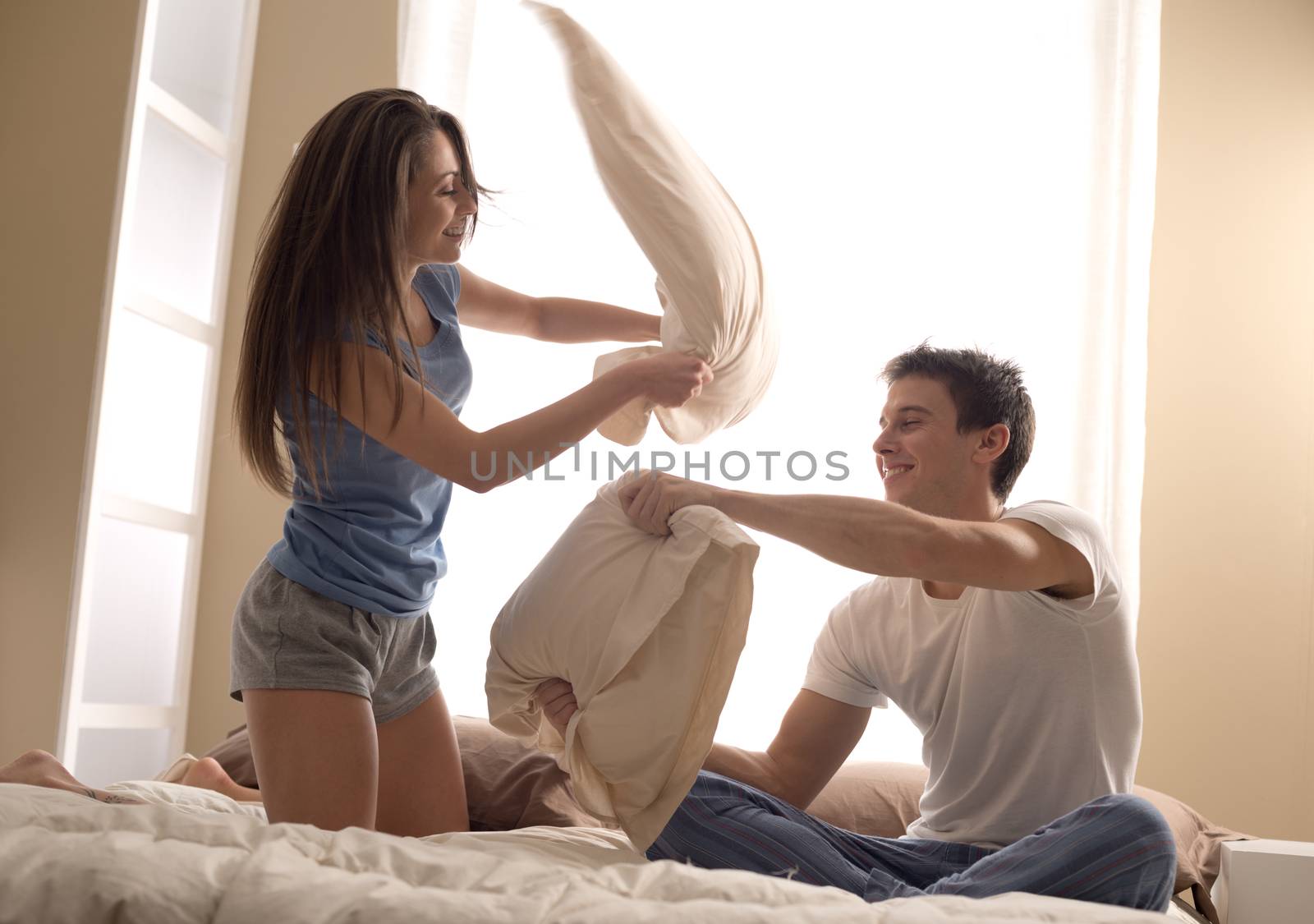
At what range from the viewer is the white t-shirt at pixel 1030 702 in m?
1.49

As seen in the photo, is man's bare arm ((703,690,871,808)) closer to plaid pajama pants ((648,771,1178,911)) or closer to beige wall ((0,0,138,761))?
plaid pajama pants ((648,771,1178,911))

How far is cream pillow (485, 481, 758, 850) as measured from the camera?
130cm

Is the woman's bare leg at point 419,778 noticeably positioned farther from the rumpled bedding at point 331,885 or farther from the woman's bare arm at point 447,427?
the rumpled bedding at point 331,885

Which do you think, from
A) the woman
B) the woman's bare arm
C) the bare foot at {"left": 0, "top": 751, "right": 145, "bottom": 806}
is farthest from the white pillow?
the bare foot at {"left": 0, "top": 751, "right": 145, "bottom": 806}

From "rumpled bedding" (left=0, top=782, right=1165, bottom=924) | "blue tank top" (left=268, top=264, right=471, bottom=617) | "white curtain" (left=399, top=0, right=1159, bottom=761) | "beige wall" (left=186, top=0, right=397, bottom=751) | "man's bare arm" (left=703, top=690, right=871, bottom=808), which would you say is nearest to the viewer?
"rumpled bedding" (left=0, top=782, right=1165, bottom=924)

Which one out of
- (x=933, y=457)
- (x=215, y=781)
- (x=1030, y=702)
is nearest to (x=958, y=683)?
(x=1030, y=702)

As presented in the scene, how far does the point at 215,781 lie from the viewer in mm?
1850

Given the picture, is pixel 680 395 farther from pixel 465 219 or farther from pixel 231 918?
pixel 231 918

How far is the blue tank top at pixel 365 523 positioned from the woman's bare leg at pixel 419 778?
0.17m

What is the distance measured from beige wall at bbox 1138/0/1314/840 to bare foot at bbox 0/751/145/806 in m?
2.36

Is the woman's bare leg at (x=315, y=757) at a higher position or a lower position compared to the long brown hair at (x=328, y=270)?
lower

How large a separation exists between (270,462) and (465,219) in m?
Result: 0.44

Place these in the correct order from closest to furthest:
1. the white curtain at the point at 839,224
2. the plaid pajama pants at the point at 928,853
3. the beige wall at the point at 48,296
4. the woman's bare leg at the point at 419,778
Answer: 1. the plaid pajama pants at the point at 928,853
2. the woman's bare leg at the point at 419,778
3. the beige wall at the point at 48,296
4. the white curtain at the point at 839,224

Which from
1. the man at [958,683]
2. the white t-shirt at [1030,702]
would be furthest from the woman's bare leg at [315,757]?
the white t-shirt at [1030,702]
